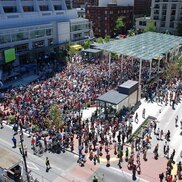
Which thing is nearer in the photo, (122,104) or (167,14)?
(122,104)

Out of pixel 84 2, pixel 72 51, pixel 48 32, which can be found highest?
pixel 84 2

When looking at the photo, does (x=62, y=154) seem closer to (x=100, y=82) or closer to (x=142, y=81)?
(x=100, y=82)

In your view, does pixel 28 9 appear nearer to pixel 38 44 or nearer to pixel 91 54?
pixel 38 44

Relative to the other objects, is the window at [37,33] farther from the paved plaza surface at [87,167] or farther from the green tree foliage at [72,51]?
the paved plaza surface at [87,167]

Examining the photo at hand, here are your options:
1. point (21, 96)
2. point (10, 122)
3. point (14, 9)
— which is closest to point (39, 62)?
point (14, 9)

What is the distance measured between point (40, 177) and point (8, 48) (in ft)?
121

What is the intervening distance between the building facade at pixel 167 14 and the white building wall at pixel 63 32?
3155 centimetres

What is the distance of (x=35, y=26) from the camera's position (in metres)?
61.7

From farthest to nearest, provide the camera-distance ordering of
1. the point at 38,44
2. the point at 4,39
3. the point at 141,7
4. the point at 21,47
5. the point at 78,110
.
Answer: the point at 141,7 < the point at 38,44 < the point at 21,47 < the point at 4,39 < the point at 78,110

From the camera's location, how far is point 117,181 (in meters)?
23.5

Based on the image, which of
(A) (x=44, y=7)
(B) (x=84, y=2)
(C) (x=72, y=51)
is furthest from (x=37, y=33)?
(B) (x=84, y=2)

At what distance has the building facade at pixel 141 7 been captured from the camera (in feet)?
327

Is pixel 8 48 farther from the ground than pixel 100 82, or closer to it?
farther from the ground

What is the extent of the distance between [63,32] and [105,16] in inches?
1085
